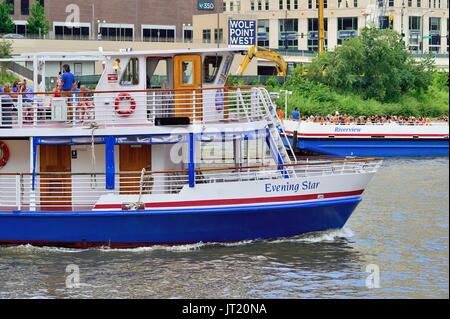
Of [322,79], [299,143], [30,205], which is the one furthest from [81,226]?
[322,79]

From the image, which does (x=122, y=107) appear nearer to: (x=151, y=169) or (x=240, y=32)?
(x=151, y=169)

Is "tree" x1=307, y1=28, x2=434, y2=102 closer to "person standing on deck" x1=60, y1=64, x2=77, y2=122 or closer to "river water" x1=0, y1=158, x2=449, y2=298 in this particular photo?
"river water" x1=0, y1=158, x2=449, y2=298

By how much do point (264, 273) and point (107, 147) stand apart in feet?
17.3

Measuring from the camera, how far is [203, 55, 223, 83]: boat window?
98.3 feet

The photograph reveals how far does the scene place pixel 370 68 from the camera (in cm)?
7712

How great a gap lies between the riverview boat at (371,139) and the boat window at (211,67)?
85.1 ft

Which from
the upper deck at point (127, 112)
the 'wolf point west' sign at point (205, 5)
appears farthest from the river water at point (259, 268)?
the 'wolf point west' sign at point (205, 5)

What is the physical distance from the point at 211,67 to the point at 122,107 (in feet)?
8.48

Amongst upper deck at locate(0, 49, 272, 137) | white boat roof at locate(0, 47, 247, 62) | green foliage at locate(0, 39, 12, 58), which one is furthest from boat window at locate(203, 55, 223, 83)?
green foliage at locate(0, 39, 12, 58)

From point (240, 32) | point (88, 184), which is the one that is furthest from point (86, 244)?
point (240, 32)

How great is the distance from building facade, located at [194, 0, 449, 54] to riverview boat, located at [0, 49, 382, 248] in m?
86.4

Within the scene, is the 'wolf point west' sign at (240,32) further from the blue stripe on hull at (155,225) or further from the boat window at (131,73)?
the blue stripe on hull at (155,225)

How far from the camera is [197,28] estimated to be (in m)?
102
